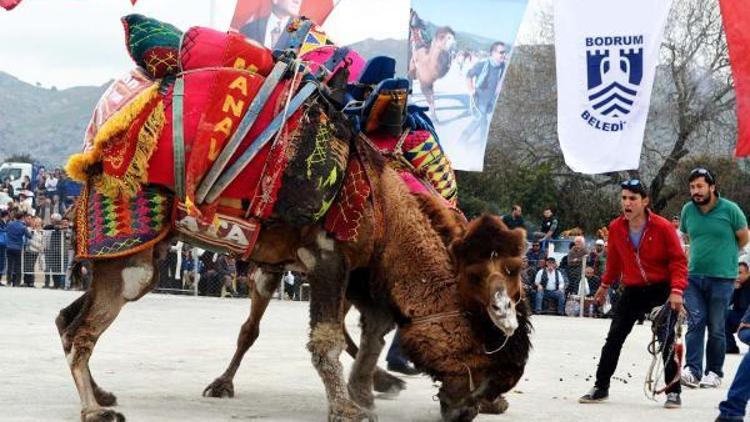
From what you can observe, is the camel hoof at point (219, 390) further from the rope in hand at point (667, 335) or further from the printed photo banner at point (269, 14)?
the printed photo banner at point (269, 14)

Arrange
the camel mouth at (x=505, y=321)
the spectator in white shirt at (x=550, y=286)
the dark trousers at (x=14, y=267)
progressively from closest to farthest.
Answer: the camel mouth at (x=505, y=321) → the spectator in white shirt at (x=550, y=286) → the dark trousers at (x=14, y=267)

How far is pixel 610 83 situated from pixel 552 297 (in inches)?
365

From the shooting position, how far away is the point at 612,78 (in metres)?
13.4

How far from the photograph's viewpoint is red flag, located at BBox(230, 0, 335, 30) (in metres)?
14.5

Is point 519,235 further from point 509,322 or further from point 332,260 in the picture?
point 332,260

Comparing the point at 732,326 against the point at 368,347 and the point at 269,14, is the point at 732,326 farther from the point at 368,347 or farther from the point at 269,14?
the point at 368,347

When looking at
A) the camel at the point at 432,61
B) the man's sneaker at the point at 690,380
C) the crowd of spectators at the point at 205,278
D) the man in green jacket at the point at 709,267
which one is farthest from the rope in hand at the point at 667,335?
the crowd of spectators at the point at 205,278

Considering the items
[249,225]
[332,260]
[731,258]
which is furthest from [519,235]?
[731,258]

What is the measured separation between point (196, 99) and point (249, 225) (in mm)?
869

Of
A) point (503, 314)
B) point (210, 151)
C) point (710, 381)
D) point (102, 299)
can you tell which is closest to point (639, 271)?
point (710, 381)

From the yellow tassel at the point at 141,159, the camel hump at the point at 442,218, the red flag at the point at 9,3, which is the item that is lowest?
the camel hump at the point at 442,218

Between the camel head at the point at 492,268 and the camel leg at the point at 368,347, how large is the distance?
1.08 metres

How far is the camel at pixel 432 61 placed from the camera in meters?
14.9

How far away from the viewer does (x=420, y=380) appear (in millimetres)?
10453
